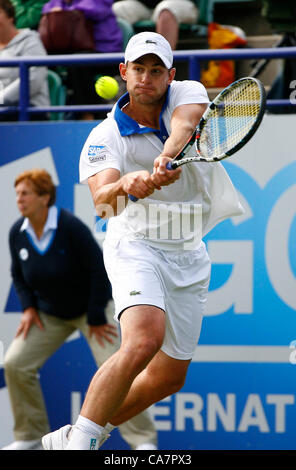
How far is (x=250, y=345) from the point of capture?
570cm

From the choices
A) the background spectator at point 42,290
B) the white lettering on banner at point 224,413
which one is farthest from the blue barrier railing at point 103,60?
the white lettering on banner at point 224,413

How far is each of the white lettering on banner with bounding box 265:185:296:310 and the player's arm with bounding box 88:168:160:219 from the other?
5.90ft

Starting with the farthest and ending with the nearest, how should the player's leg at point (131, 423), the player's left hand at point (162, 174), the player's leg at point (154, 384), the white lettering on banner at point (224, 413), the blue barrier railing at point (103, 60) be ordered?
the player's leg at point (131, 423)
the white lettering on banner at point (224, 413)
the blue barrier railing at point (103, 60)
the player's leg at point (154, 384)
the player's left hand at point (162, 174)

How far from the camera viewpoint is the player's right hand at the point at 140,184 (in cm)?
375

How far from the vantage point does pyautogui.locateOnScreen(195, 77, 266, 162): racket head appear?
12.9ft

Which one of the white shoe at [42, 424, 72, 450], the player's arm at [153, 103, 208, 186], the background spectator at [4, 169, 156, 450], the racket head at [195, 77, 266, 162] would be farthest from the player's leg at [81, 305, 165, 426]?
the background spectator at [4, 169, 156, 450]

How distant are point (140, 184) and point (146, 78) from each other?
2.30 ft

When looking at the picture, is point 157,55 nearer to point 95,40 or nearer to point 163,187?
point 163,187

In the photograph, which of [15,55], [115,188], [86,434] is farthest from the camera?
[15,55]

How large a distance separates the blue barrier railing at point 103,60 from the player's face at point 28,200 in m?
0.45

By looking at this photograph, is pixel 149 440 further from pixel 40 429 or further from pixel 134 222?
pixel 134 222

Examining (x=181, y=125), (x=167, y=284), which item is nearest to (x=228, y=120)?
(x=181, y=125)

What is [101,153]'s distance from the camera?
13.7 feet

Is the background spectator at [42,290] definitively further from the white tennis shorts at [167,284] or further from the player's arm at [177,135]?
the player's arm at [177,135]
